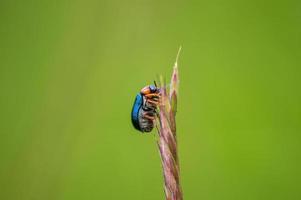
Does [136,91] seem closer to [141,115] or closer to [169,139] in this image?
[141,115]

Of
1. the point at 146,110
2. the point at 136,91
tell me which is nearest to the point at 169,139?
the point at 146,110

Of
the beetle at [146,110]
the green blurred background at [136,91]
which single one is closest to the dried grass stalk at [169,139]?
the beetle at [146,110]

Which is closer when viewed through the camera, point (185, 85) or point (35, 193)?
point (35, 193)

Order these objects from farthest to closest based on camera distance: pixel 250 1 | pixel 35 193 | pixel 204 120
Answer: pixel 250 1, pixel 204 120, pixel 35 193

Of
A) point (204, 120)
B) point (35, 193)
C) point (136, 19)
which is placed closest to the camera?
point (35, 193)

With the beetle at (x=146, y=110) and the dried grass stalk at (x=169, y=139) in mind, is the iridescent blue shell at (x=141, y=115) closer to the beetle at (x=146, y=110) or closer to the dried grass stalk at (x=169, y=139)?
the beetle at (x=146, y=110)

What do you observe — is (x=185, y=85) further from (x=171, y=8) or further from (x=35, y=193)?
(x=35, y=193)

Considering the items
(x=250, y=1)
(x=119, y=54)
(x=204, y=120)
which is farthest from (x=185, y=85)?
(x=250, y=1)
